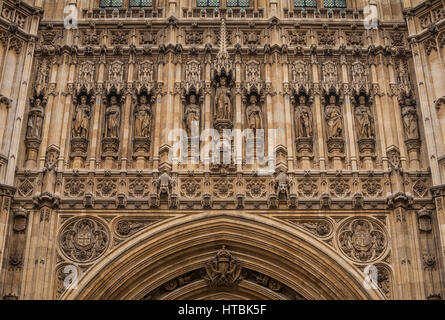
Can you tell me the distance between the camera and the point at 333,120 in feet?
66.7

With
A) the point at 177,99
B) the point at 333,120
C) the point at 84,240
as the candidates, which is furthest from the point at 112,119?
the point at 333,120

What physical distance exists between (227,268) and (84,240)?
143 inches

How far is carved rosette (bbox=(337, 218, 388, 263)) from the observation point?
18531 mm

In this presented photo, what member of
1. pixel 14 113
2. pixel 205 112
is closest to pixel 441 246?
pixel 205 112

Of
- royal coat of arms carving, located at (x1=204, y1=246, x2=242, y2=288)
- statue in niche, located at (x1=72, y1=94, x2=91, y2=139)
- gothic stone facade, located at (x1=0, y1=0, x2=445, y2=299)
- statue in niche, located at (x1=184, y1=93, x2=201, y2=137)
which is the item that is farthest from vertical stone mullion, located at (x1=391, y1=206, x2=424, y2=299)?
statue in niche, located at (x1=72, y1=94, x2=91, y2=139)

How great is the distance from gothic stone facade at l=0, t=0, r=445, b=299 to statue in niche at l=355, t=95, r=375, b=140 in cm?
6

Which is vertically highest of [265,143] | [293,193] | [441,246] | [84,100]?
[84,100]

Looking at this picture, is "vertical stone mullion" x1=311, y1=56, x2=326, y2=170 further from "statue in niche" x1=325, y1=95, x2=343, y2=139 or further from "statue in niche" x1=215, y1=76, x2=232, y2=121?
"statue in niche" x1=215, y1=76, x2=232, y2=121

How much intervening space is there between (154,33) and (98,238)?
6.45 m

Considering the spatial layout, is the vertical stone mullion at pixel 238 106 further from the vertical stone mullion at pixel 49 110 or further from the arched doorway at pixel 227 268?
the vertical stone mullion at pixel 49 110

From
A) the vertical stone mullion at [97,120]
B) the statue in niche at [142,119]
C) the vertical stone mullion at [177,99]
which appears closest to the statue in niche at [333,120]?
the vertical stone mullion at [177,99]

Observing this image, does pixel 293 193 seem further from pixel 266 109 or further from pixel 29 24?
pixel 29 24

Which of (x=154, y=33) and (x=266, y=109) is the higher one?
(x=154, y=33)

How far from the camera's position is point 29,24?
2130 cm
